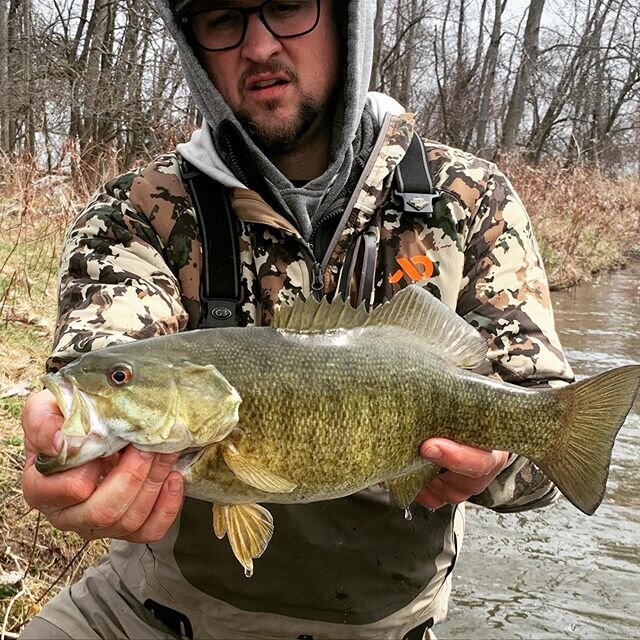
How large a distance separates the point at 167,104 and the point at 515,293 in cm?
1157

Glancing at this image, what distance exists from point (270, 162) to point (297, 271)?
44 centimetres

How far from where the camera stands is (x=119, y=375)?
1592 mm

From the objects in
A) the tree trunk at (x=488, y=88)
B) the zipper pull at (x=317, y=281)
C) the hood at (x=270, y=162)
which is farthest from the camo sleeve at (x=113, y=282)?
the tree trunk at (x=488, y=88)

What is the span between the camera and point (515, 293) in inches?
96.3

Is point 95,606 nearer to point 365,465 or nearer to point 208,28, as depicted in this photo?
point 365,465

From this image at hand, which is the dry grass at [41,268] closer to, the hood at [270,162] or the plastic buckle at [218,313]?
the plastic buckle at [218,313]

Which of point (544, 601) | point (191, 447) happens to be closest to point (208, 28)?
point (191, 447)

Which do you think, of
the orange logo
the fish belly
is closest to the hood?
the orange logo

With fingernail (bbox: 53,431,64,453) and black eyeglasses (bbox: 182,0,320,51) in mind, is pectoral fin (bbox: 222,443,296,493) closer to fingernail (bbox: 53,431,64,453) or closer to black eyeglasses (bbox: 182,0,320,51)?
fingernail (bbox: 53,431,64,453)

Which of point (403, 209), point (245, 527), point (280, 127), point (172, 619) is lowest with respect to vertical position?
point (172, 619)

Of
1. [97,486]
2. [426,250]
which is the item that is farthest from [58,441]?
[426,250]

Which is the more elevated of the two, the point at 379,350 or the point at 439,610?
the point at 379,350

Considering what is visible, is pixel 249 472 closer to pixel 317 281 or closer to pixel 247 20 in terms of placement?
pixel 317 281

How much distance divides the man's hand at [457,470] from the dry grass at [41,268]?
1.50 metres
